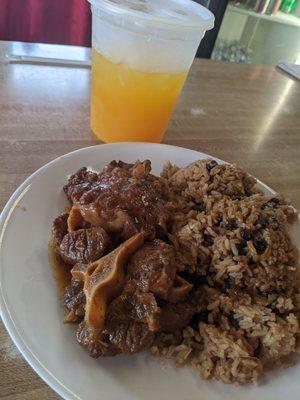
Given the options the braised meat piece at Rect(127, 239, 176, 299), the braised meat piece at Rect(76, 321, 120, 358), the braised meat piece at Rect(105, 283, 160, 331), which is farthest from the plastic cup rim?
the braised meat piece at Rect(76, 321, 120, 358)

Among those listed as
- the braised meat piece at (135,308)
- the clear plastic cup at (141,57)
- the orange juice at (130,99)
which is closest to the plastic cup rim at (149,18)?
the clear plastic cup at (141,57)

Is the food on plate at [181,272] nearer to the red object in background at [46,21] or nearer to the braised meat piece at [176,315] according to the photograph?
the braised meat piece at [176,315]

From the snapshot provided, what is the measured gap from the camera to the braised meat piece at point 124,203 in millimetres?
1054

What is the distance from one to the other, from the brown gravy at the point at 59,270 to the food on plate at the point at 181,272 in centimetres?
1

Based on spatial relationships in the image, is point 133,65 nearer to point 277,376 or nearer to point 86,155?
point 86,155

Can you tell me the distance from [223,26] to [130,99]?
3.93 metres

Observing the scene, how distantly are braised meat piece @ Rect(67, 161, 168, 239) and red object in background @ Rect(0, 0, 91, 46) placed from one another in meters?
2.69

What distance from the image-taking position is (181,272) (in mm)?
1043

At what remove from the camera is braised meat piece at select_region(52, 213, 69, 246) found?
1046 millimetres

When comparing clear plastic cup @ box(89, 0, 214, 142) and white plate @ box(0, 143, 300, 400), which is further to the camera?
clear plastic cup @ box(89, 0, 214, 142)

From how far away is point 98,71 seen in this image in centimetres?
147

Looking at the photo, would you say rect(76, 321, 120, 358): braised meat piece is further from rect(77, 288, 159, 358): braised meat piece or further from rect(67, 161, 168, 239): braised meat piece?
rect(67, 161, 168, 239): braised meat piece

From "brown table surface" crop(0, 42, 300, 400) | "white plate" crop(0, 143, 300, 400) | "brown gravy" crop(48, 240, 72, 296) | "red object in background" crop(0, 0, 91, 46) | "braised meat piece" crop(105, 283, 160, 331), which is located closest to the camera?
"white plate" crop(0, 143, 300, 400)

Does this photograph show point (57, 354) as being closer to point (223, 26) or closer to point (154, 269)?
point (154, 269)
